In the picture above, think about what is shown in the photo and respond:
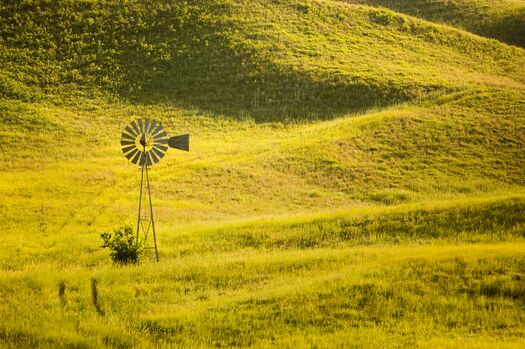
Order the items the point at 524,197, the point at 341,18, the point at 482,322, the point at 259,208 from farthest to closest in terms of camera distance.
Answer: the point at 341,18 → the point at 259,208 → the point at 524,197 → the point at 482,322

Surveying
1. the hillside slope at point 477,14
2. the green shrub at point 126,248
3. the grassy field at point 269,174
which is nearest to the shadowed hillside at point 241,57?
the grassy field at point 269,174

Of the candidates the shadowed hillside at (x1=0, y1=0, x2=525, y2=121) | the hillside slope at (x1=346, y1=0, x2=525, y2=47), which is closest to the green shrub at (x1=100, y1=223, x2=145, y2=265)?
the shadowed hillside at (x1=0, y1=0, x2=525, y2=121)

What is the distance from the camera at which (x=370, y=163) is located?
140 ft

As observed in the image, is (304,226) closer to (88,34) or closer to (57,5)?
(88,34)

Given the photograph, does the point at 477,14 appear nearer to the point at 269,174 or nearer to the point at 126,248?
the point at 269,174

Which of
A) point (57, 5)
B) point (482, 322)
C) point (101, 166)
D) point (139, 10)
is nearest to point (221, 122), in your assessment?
point (101, 166)

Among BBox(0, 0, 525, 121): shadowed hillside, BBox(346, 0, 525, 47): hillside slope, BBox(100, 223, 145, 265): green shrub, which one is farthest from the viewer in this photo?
BBox(346, 0, 525, 47): hillside slope

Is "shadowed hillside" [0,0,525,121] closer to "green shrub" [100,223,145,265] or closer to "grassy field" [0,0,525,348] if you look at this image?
"grassy field" [0,0,525,348]

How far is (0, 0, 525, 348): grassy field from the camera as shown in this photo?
1373 centimetres

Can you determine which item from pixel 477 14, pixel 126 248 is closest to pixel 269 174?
pixel 126 248

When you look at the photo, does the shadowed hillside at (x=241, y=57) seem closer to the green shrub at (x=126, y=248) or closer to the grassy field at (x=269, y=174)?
the grassy field at (x=269, y=174)

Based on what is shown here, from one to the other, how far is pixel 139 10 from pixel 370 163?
52.3 metres

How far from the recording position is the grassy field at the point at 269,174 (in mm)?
13730

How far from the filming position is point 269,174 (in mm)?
40375
